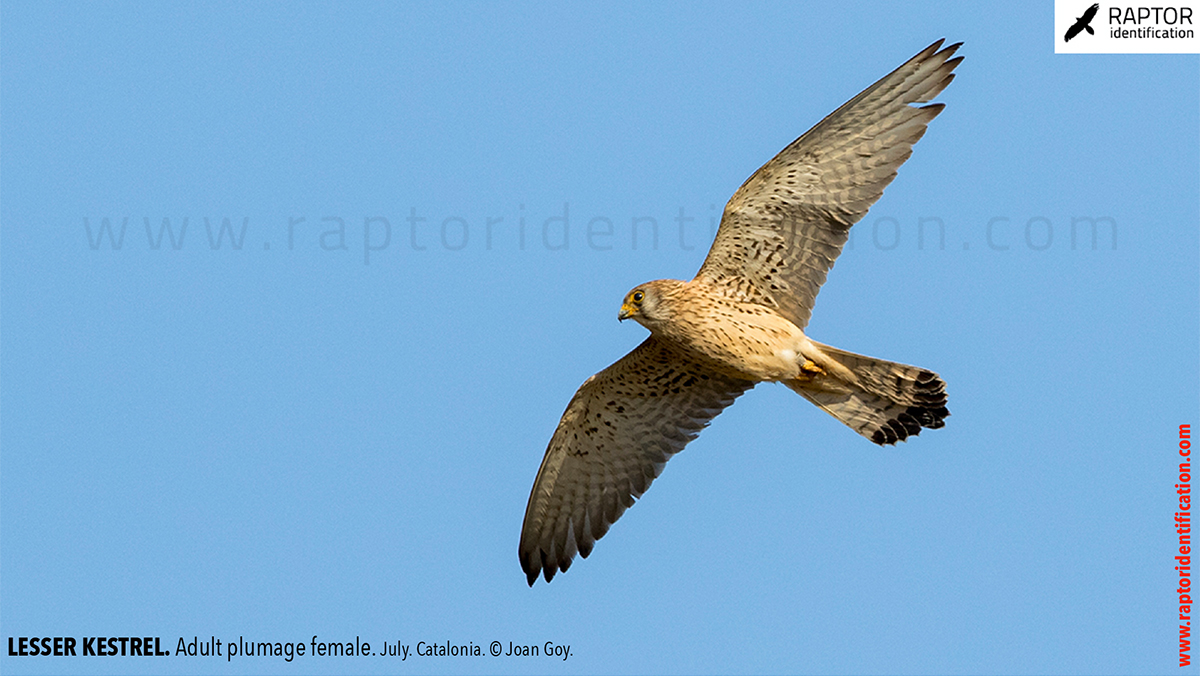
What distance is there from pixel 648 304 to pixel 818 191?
142 centimetres

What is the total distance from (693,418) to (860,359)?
4.77 feet

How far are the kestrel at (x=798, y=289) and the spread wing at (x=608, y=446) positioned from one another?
0.03m

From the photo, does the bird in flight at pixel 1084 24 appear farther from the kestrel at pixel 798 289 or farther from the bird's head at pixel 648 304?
the bird's head at pixel 648 304

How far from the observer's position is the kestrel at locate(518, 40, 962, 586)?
8875 millimetres

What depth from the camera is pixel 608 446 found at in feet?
32.8

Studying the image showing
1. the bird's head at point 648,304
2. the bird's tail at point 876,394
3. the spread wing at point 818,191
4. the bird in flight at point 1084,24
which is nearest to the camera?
the spread wing at point 818,191

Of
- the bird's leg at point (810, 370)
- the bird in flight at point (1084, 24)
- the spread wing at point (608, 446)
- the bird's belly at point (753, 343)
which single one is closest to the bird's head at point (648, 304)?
the bird's belly at point (753, 343)

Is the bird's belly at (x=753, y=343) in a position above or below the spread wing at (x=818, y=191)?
below

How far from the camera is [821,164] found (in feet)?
29.3

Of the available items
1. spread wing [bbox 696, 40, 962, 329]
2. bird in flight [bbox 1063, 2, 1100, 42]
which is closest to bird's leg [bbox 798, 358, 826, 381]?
spread wing [bbox 696, 40, 962, 329]

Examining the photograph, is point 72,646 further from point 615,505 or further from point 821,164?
point 821,164

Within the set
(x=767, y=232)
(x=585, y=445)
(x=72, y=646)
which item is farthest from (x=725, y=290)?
(x=72, y=646)

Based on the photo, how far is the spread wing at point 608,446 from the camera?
975cm

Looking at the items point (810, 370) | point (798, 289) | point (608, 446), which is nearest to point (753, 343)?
point (810, 370)
